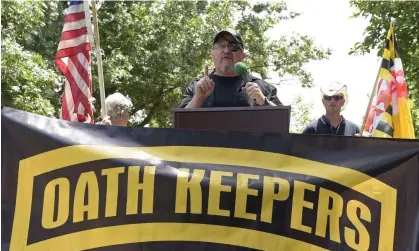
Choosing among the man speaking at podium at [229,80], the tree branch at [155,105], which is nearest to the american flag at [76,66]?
the man speaking at podium at [229,80]

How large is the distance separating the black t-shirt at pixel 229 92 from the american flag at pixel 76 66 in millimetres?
2045

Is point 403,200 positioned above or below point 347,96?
below

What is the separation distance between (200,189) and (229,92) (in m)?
1.13

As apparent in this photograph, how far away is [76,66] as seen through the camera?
5.89 meters

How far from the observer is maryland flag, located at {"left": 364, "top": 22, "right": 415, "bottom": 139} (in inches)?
241

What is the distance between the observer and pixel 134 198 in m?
3.00

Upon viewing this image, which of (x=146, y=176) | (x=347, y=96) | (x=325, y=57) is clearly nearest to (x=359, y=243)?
(x=146, y=176)

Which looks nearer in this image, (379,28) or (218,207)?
(218,207)

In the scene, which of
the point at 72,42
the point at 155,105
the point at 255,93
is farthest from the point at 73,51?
the point at 155,105

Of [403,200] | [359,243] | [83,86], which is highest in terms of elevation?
[83,86]

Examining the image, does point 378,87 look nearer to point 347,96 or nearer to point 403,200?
point 347,96

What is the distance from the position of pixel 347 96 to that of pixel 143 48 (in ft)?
50.2

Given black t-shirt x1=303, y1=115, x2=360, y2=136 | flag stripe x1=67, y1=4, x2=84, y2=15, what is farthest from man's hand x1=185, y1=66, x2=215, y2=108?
flag stripe x1=67, y1=4, x2=84, y2=15

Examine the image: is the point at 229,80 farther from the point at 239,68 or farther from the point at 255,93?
the point at 255,93
